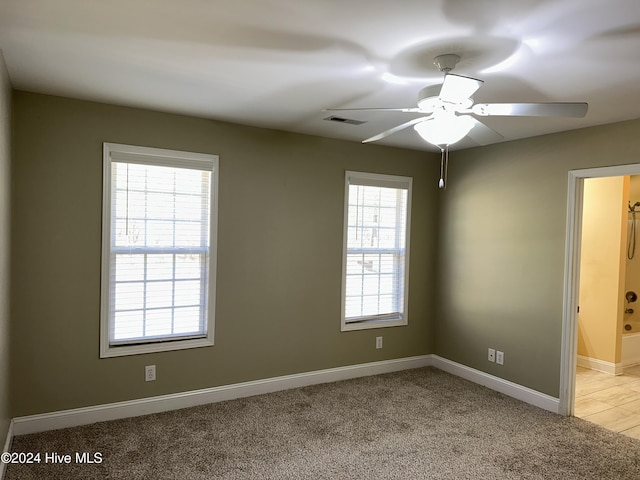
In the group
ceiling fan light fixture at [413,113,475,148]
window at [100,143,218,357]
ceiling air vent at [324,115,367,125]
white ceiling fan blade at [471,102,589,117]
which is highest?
ceiling air vent at [324,115,367,125]

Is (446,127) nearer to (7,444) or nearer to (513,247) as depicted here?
(513,247)

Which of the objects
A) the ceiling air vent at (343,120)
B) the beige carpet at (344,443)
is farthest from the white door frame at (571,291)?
the ceiling air vent at (343,120)

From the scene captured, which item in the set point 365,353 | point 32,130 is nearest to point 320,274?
point 365,353

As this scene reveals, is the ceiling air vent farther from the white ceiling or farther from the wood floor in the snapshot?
the wood floor

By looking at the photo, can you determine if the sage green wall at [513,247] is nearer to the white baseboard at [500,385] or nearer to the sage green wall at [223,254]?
the white baseboard at [500,385]

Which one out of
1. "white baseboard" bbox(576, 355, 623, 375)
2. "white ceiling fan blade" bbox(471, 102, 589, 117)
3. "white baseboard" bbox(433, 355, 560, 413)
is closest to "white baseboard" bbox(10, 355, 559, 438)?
"white baseboard" bbox(433, 355, 560, 413)

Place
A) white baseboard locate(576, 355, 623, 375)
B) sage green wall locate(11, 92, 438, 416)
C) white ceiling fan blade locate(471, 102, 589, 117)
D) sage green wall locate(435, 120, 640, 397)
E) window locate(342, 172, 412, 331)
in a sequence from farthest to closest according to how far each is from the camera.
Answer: white baseboard locate(576, 355, 623, 375) → window locate(342, 172, 412, 331) → sage green wall locate(435, 120, 640, 397) → sage green wall locate(11, 92, 438, 416) → white ceiling fan blade locate(471, 102, 589, 117)

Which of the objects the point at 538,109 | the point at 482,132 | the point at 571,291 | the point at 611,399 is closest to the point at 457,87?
the point at 538,109

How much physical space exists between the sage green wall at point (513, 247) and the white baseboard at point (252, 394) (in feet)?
0.31

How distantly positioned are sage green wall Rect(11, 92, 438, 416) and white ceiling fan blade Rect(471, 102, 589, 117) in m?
2.21

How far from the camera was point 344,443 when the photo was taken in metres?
3.16

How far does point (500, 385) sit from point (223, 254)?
2809 millimetres

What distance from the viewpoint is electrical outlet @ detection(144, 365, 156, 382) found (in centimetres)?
356

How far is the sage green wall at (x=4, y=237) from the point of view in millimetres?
2518
